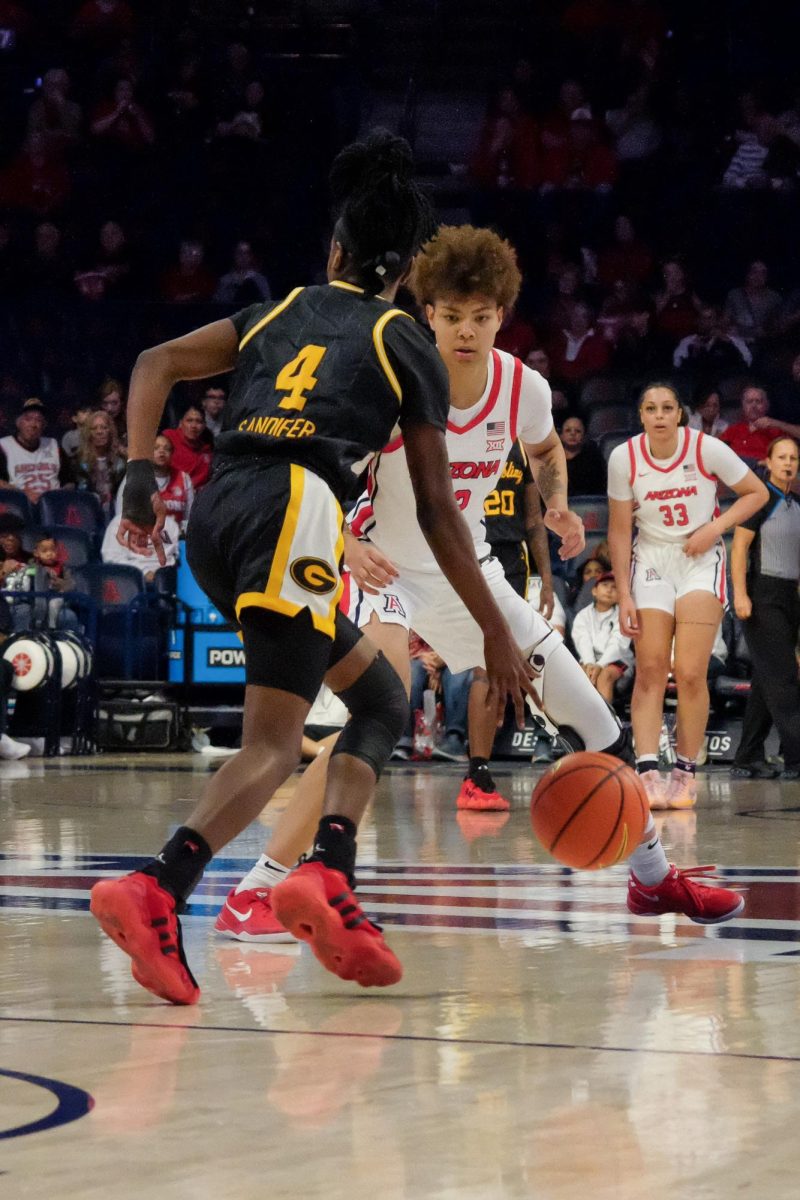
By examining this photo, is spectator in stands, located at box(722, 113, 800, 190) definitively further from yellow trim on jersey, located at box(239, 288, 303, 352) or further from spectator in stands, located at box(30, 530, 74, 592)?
yellow trim on jersey, located at box(239, 288, 303, 352)

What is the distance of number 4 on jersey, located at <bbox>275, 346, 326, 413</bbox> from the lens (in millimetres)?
3701

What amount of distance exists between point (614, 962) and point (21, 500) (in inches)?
439

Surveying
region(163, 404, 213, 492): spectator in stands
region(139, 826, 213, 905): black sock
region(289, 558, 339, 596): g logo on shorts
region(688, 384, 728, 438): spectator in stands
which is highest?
region(688, 384, 728, 438): spectator in stands

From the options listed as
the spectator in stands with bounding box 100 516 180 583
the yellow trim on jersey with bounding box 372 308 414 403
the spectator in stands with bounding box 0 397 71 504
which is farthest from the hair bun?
the spectator in stands with bounding box 0 397 71 504

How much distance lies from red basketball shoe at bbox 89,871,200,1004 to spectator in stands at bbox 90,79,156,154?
50.6 ft

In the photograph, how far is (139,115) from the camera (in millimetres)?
17938

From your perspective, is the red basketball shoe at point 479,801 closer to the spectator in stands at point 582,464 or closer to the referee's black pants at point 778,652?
the referee's black pants at point 778,652

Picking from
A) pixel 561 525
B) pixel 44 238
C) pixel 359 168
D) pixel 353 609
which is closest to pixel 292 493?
pixel 359 168

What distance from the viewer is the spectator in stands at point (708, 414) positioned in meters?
14.6

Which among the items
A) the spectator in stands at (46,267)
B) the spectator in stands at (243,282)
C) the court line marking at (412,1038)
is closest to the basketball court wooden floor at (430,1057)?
the court line marking at (412,1038)

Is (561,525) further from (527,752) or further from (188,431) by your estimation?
(188,431)

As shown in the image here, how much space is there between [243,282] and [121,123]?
247 centimetres

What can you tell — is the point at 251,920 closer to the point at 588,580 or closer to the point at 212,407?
the point at 588,580

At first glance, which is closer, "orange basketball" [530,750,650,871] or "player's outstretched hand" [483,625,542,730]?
"player's outstretched hand" [483,625,542,730]
